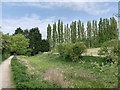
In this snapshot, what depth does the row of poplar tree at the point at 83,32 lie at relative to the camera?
161ft

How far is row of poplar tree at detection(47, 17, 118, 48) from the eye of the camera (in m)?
49.2

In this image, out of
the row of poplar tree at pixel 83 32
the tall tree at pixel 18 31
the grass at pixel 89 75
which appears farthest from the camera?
the tall tree at pixel 18 31

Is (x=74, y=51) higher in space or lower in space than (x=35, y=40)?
lower

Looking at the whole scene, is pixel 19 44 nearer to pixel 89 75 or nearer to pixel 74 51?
pixel 74 51

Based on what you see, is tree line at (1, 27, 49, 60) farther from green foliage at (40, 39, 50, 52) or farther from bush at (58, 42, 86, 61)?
bush at (58, 42, 86, 61)

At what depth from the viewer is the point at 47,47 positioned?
59.5m

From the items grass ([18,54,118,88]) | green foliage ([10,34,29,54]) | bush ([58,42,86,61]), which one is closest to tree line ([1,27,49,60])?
green foliage ([10,34,29,54])

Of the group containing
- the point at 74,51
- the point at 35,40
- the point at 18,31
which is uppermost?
the point at 18,31

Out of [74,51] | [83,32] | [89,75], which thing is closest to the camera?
[89,75]

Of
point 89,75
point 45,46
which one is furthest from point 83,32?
point 89,75

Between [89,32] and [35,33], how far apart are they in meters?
14.2

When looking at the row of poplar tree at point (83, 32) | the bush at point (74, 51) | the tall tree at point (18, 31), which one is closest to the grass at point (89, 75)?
the bush at point (74, 51)

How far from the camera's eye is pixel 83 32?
5284 centimetres

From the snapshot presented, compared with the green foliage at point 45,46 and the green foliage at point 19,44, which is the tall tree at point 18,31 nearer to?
the green foliage at point 45,46
